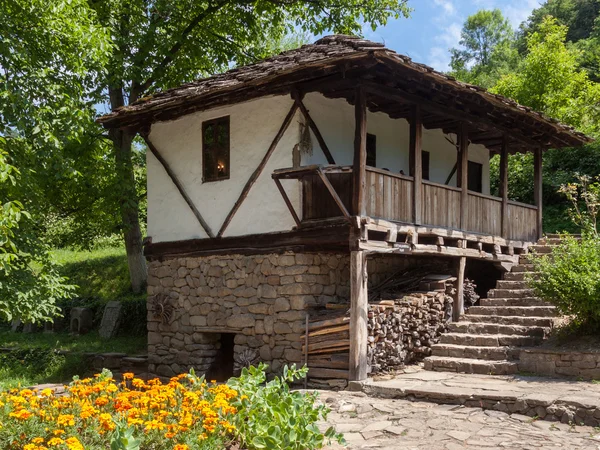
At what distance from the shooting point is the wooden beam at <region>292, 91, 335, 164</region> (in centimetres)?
983

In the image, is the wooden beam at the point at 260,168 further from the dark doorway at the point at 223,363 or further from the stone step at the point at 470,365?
the stone step at the point at 470,365

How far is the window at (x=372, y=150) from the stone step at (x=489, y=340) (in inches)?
126

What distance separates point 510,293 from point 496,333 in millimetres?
1467

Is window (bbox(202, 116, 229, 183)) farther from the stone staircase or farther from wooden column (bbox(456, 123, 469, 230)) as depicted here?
the stone staircase

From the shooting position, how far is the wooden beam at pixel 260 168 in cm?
1003

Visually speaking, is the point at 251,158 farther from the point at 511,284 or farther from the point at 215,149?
the point at 511,284

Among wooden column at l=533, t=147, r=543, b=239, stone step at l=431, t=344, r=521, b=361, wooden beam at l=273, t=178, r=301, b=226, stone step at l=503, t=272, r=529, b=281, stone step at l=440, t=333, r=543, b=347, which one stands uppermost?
wooden column at l=533, t=147, r=543, b=239

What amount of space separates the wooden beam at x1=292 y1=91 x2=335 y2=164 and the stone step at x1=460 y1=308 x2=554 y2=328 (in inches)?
151

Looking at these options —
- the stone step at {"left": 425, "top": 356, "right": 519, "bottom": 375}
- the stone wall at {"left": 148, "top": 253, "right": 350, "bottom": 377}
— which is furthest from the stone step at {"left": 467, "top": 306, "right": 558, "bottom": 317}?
the stone wall at {"left": 148, "top": 253, "right": 350, "bottom": 377}

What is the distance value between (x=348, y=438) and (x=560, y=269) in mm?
4961

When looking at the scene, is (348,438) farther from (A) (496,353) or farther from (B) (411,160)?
(B) (411,160)

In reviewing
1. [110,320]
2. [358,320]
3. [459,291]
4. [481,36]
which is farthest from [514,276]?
[481,36]

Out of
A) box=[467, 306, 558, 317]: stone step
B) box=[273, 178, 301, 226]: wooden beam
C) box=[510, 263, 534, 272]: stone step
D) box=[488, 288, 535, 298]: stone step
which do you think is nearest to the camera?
box=[273, 178, 301, 226]: wooden beam

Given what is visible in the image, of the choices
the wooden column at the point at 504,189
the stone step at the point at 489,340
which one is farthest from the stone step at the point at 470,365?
the wooden column at the point at 504,189
